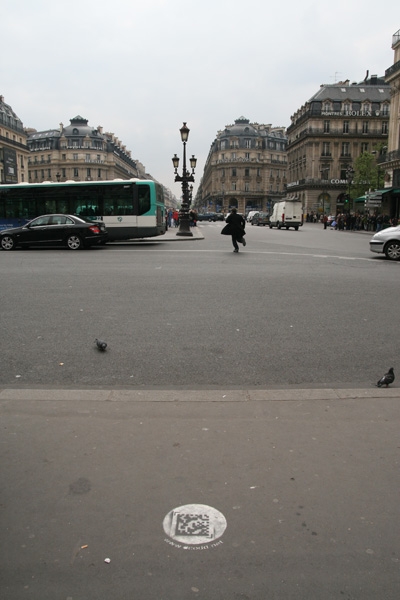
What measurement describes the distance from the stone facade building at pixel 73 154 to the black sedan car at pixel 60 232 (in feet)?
320

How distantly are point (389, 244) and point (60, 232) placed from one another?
1167 cm

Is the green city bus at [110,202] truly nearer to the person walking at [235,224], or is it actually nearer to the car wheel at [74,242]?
the car wheel at [74,242]

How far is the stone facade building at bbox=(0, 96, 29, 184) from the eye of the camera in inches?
2876

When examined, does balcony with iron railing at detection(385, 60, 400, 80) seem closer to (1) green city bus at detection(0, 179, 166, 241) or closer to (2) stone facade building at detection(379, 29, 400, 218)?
(2) stone facade building at detection(379, 29, 400, 218)

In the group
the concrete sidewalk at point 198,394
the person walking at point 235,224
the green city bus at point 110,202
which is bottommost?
the concrete sidewalk at point 198,394

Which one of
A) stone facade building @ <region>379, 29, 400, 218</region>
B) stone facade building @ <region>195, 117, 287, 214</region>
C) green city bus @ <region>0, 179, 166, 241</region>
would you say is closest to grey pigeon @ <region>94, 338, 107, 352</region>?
green city bus @ <region>0, 179, 166, 241</region>

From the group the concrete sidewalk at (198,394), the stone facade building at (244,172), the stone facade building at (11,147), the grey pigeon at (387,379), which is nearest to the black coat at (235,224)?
the grey pigeon at (387,379)

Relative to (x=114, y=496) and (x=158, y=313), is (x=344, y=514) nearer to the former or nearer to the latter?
(x=114, y=496)

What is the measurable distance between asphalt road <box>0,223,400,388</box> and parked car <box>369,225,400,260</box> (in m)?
4.63

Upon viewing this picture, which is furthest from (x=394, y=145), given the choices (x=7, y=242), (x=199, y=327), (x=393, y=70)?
(x=199, y=327)

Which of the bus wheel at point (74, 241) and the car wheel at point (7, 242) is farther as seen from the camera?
the car wheel at point (7, 242)

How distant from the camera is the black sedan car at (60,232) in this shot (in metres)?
18.7

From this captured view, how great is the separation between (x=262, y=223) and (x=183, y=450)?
54.8 m

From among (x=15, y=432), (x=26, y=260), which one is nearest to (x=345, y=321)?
(x=15, y=432)
